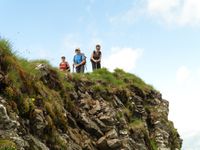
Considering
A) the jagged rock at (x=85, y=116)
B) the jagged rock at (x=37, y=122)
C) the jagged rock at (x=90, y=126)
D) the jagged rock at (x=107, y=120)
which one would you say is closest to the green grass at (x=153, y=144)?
the jagged rock at (x=85, y=116)

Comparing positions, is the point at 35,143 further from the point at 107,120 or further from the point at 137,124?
the point at 137,124

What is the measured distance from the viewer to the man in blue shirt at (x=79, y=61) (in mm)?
31469

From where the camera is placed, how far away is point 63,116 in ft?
66.4

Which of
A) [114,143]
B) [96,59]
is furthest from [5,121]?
[96,59]

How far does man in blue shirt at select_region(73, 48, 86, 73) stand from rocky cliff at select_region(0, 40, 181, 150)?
1193 millimetres

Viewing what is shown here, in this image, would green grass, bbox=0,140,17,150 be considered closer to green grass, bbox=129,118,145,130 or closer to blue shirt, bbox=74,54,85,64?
green grass, bbox=129,118,145,130

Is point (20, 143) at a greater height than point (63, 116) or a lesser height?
lesser

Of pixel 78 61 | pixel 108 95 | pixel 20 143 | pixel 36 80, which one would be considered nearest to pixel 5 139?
pixel 20 143

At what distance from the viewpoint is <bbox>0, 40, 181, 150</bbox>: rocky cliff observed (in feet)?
53.3

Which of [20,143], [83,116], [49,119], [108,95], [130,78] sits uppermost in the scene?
[130,78]

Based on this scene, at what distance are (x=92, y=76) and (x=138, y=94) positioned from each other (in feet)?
15.7

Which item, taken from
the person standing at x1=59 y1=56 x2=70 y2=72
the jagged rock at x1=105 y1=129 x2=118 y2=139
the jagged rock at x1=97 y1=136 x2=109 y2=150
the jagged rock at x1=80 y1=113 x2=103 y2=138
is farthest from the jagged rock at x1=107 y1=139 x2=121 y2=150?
the person standing at x1=59 y1=56 x2=70 y2=72

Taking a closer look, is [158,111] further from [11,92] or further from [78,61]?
[11,92]

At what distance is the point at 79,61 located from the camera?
31.6 meters
